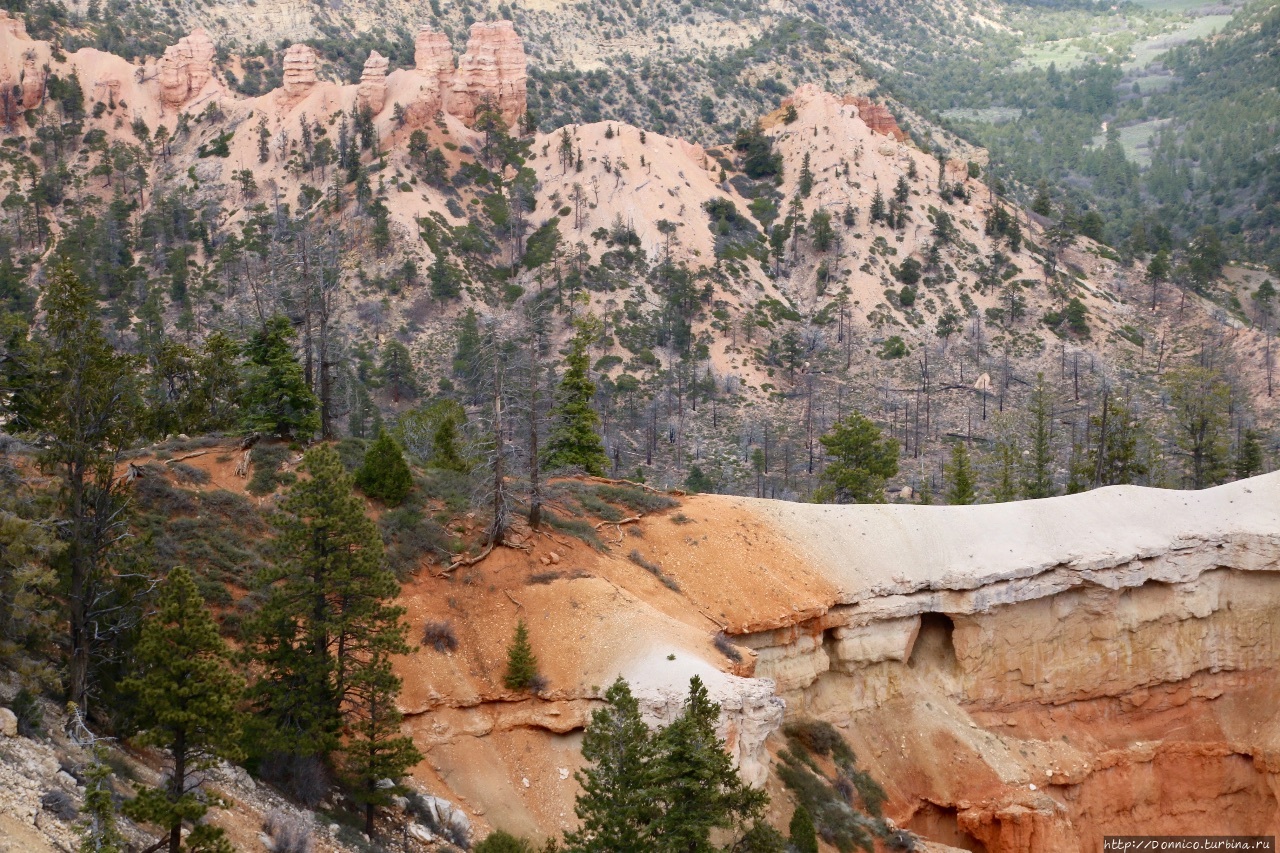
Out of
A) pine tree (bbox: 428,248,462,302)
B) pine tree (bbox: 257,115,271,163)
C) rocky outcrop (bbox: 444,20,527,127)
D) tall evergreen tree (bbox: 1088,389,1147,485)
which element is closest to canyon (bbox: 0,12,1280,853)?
tall evergreen tree (bbox: 1088,389,1147,485)

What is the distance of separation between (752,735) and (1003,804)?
12290 millimetres

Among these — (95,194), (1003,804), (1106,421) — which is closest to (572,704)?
(1003,804)

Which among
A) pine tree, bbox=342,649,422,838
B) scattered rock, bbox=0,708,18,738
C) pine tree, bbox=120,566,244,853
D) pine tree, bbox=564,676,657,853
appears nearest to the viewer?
pine tree, bbox=120,566,244,853

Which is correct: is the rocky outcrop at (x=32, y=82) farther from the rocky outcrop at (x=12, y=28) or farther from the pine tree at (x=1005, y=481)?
the pine tree at (x=1005, y=481)

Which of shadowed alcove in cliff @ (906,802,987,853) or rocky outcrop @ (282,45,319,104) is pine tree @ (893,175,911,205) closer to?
rocky outcrop @ (282,45,319,104)

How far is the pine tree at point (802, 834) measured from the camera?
102 feet

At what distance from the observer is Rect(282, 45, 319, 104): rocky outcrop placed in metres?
115

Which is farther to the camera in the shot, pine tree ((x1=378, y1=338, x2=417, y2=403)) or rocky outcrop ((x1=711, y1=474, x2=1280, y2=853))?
pine tree ((x1=378, y1=338, x2=417, y2=403))

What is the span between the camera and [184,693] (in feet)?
67.1

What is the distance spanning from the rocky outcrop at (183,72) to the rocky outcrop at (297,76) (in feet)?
36.9

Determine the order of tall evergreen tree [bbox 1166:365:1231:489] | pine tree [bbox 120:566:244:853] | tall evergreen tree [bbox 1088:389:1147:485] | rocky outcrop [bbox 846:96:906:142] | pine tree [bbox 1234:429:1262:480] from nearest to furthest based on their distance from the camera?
pine tree [bbox 120:566:244:853] < tall evergreen tree [bbox 1088:389:1147:485] < tall evergreen tree [bbox 1166:365:1231:489] < pine tree [bbox 1234:429:1262:480] < rocky outcrop [bbox 846:96:906:142]

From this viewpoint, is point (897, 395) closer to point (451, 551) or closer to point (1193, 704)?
point (1193, 704)

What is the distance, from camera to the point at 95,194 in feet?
355

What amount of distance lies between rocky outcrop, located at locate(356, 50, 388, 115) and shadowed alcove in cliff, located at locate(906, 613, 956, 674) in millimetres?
83327
